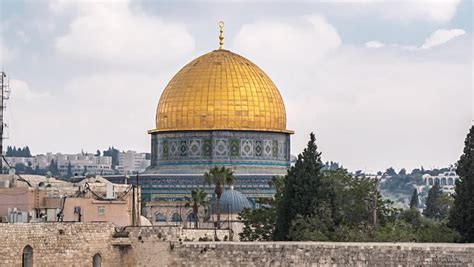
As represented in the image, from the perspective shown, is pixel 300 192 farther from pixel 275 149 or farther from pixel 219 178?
pixel 275 149

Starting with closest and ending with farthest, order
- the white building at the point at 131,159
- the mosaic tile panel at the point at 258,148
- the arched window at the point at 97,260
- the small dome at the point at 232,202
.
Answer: the arched window at the point at 97,260 → the small dome at the point at 232,202 → the mosaic tile panel at the point at 258,148 → the white building at the point at 131,159

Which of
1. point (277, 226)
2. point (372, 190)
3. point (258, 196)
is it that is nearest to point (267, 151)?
point (258, 196)

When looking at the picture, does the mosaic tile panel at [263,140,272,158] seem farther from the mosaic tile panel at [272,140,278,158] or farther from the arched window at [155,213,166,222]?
the arched window at [155,213,166,222]

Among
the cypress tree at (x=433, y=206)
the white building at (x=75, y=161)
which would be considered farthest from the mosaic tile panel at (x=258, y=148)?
the white building at (x=75, y=161)

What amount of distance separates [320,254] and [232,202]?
72.6 feet

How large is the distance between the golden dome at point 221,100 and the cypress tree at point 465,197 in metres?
23.7

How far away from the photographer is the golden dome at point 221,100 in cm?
5222

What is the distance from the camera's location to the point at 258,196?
50.9m

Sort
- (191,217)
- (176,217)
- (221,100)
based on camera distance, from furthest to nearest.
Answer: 1. (221,100)
2. (176,217)
3. (191,217)

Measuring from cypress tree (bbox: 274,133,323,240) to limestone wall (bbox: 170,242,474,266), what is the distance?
5112 mm

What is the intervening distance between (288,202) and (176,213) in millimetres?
21041

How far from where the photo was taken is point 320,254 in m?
23.5

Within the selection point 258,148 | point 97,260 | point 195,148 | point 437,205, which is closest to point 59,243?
point 97,260

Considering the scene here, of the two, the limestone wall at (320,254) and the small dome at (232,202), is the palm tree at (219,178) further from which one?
the limestone wall at (320,254)
